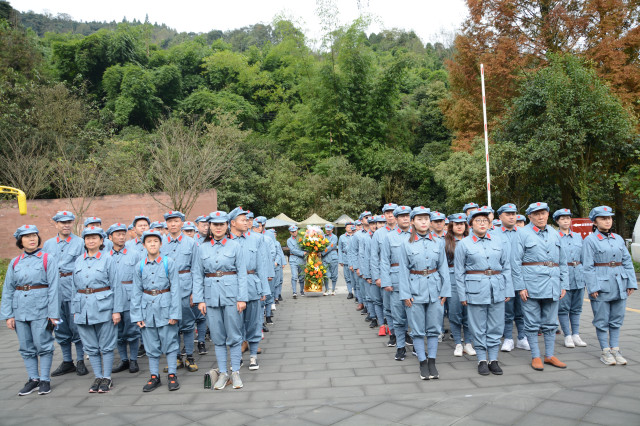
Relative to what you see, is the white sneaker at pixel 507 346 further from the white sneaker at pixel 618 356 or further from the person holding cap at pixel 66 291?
the person holding cap at pixel 66 291

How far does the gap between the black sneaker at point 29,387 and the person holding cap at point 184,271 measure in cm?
158

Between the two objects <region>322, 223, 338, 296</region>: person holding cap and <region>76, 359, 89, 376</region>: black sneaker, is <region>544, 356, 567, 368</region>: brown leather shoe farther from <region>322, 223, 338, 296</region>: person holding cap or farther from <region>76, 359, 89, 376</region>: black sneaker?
<region>322, 223, 338, 296</region>: person holding cap

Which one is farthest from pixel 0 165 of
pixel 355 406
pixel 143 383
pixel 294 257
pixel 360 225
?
pixel 355 406

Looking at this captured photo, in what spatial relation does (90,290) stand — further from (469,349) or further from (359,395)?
(469,349)

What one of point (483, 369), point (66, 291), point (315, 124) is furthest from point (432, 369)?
point (315, 124)

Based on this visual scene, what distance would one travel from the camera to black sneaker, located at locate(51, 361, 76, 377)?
6691mm

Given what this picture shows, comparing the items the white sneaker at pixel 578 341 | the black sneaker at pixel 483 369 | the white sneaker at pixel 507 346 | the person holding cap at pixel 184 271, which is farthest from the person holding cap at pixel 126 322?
the white sneaker at pixel 578 341

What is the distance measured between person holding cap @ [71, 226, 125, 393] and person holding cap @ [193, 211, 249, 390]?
1180 millimetres

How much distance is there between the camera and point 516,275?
6270 millimetres

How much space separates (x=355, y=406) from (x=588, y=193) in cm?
1829

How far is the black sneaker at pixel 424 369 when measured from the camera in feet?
18.7

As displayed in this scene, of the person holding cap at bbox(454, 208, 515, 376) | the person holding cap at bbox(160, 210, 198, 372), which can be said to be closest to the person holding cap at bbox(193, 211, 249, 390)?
the person holding cap at bbox(160, 210, 198, 372)

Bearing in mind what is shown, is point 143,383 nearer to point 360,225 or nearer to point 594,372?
point 594,372

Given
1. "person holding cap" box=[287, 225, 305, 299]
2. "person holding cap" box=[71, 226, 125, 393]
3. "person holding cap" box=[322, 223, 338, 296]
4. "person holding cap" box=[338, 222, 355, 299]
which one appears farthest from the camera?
"person holding cap" box=[322, 223, 338, 296]
